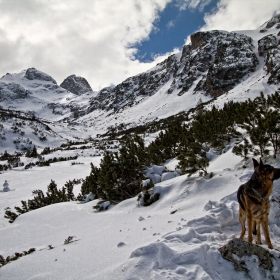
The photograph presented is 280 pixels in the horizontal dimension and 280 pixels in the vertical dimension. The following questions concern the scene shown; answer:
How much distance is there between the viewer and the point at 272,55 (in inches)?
2440

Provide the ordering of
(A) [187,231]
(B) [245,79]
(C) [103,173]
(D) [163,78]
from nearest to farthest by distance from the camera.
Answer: (A) [187,231] → (C) [103,173] → (B) [245,79] → (D) [163,78]

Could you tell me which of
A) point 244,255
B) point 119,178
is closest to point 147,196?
point 119,178

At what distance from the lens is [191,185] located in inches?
220

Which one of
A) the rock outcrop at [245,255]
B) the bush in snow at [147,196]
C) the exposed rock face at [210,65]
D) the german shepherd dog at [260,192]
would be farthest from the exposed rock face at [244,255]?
the exposed rock face at [210,65]

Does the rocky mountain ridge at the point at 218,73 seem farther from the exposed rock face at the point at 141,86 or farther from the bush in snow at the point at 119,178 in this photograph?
the bush in snow at the point at 119,178

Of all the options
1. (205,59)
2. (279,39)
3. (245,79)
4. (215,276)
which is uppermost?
(205,59)

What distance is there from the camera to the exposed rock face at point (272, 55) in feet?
167

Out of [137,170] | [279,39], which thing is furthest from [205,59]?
[137,170]

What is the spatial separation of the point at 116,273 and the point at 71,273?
70 centimetres

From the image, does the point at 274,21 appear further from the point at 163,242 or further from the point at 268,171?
the point at 163,242

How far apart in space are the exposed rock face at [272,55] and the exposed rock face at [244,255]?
56.8 m

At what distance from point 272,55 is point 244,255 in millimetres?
74751

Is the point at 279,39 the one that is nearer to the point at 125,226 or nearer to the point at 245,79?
the point at 245,79

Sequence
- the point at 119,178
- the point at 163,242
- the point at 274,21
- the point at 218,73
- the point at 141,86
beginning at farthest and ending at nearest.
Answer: the point at 141,86, the point at 274,21, the point at 218,73, the point at 119,178, the point at 163,242
